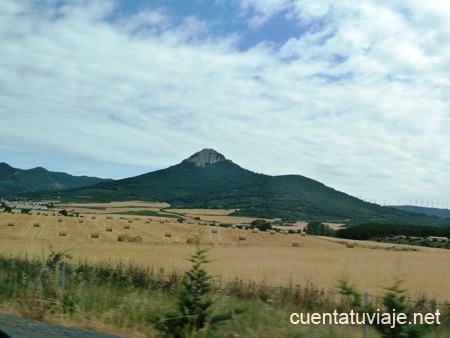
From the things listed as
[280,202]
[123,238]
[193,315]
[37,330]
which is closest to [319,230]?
[123,238]

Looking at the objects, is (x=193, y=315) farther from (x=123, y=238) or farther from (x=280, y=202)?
Answer: (x=280, y=202)

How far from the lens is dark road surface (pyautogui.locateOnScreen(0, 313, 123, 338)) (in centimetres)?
589

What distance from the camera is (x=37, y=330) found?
20.3 ft

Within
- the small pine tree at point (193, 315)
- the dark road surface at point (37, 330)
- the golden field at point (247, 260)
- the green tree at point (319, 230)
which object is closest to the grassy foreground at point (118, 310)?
the small pine tree at point (193, 315)

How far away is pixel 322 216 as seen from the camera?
153875mm

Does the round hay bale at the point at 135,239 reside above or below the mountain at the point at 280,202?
below

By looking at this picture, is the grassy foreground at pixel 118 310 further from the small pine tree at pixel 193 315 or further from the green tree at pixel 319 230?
the green tree at pixel 319 230

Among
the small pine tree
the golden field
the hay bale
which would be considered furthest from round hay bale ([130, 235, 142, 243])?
the small pine tree

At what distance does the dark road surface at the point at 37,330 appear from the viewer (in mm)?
5887

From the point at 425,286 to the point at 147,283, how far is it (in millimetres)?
14863

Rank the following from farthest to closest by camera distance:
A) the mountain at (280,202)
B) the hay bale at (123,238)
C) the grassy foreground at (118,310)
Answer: the mountain at (280,202)
the hay bale at (123,238)
the grassy foreground at (118,310)

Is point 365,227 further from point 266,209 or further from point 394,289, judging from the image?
point 394,289

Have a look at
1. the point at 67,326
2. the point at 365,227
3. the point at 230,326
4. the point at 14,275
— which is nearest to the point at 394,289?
the point at 230,326

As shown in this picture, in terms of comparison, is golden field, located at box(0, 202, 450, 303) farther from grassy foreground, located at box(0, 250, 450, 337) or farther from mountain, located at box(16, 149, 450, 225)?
mountain, located at box(16, 149, 450, 225)
